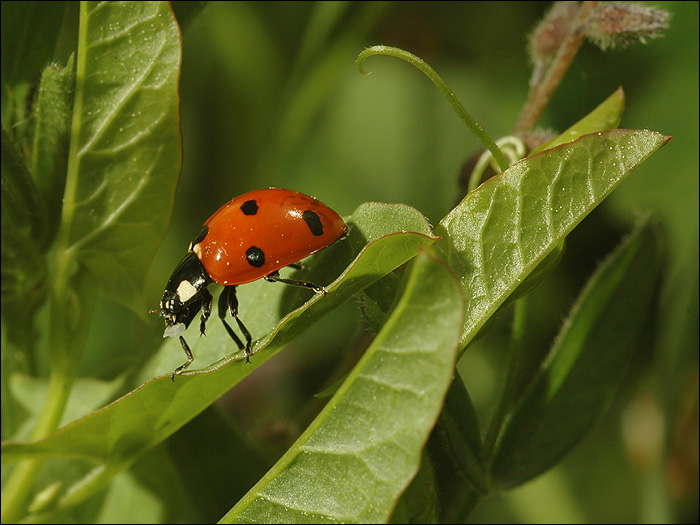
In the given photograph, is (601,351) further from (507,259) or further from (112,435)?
(112,435)

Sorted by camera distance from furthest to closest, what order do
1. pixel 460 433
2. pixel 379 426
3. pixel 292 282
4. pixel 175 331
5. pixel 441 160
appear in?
pixel 441 160 < pixel 175 331 < pixel 292 282 < pixel 460 433 < pixel 379 426

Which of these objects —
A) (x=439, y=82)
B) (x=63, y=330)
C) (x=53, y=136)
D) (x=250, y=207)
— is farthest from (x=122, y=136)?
(x=439, y=82)

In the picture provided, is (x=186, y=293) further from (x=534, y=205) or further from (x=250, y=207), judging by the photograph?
(x=534, y=205)

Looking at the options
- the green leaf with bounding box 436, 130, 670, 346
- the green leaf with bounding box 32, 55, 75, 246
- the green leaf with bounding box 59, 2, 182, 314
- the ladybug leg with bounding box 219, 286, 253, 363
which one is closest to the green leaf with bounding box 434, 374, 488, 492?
the green leaf with bounding box 436, 130, 670, 346

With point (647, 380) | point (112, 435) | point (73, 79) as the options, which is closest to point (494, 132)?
point (647, 380)

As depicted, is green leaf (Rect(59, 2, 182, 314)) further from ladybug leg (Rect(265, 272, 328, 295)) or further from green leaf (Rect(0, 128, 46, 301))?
ladybug leg (Rect(265, 272, 328, 295))

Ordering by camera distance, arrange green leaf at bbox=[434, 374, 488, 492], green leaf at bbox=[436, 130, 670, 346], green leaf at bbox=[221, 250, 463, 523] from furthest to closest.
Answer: green leaf at bbox=[434, 374, 488, 492]
green leaf at bbox=[436, 130, 670, 346]
green leaf at bbox=[221, 250, 463, 523]

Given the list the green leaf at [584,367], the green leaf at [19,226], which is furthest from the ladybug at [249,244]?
the green leaf at [584,367]
